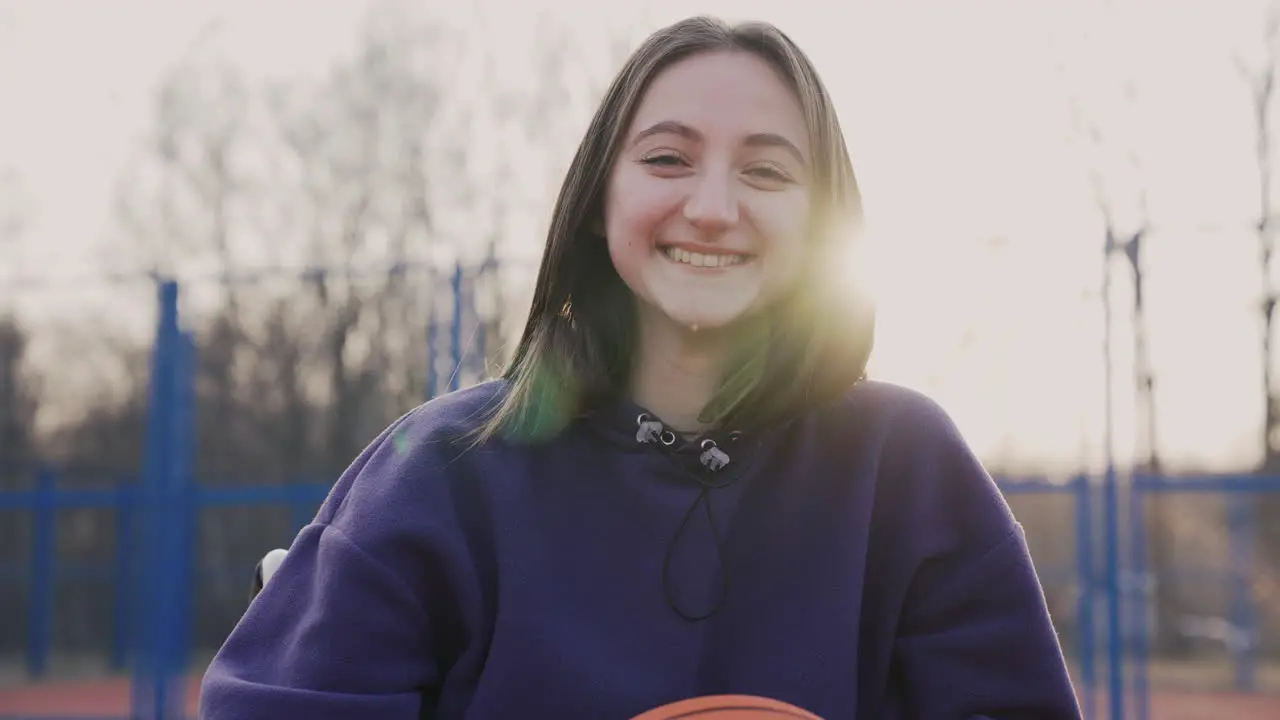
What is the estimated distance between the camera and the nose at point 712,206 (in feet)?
5.19

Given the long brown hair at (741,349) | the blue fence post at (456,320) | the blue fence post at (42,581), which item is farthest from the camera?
the blue fence post at (42,581)

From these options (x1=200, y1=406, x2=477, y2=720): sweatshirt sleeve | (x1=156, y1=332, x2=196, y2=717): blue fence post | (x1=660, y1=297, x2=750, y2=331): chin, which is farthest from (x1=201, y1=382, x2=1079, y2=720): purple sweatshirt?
(x1=156, y1=332, x2=196, y2=717): blue fence post

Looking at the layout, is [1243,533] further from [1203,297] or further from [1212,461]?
[1203,297]

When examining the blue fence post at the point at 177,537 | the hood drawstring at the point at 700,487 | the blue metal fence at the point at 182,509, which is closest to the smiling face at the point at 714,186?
the hood drawstring at the point at 700,487

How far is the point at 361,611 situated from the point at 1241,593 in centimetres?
927

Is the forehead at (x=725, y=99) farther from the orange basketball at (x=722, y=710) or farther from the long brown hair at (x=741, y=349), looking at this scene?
Answer: the orange basketball at (x=722, y=710)

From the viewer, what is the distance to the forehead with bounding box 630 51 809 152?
1.62 meters

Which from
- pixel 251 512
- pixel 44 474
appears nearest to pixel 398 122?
pixel 251 512

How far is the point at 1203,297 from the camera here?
627 cm

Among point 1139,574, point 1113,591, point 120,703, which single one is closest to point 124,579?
point 120,703

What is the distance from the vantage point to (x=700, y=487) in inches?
64.6

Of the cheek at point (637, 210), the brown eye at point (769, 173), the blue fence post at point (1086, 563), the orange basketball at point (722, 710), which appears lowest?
the blue fence post at point (1086, 563)

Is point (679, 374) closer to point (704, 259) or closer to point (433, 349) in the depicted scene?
point (704, 259)

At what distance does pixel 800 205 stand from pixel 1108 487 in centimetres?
353
